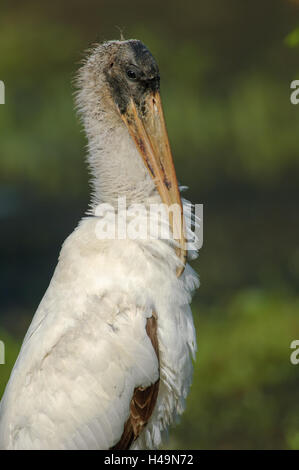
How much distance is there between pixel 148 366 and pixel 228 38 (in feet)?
37.5

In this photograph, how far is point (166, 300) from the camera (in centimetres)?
387

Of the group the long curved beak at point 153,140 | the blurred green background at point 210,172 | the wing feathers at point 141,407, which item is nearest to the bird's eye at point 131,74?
the long curved beak at point 153,140

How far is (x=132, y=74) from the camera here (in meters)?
4.11

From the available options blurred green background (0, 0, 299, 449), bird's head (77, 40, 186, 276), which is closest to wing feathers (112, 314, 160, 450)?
bird's head (77, 40, 186, 276)

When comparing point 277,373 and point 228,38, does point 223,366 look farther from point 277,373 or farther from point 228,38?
point 228,38

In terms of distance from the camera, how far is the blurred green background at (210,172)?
6242 millimetres

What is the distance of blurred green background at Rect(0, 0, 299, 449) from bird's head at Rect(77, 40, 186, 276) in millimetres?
754

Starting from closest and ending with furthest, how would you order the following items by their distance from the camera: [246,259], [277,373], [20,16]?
[277,373] < [246,259] < [20,16]

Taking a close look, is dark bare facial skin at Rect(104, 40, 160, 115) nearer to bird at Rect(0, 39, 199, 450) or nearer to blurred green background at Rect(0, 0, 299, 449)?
bird at Rect(0, 39, 199, 450)

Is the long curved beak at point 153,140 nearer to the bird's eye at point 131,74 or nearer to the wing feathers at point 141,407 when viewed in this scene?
the bird's eye at point 131,74

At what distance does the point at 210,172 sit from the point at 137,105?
7389 millimetres

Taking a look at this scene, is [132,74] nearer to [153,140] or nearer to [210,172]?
[153,140]

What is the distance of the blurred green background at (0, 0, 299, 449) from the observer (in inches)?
→ 246
